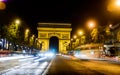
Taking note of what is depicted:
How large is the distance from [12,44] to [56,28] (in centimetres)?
11368

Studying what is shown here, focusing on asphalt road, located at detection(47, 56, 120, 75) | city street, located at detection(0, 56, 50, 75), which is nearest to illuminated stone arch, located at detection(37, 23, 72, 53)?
city street, located at detection(0, 56, 50, 75)

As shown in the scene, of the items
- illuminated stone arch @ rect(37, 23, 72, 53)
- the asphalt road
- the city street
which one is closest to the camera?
the asphalt road

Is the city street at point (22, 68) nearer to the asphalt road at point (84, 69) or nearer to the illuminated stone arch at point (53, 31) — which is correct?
the asphalt road at point (84, 69)

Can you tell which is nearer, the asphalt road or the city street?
the asphalt road

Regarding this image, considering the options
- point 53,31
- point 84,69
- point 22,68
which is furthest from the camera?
point 53,31

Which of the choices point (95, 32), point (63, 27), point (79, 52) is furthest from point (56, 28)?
point (95, 32)

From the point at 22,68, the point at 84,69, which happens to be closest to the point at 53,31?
the point at 22,68

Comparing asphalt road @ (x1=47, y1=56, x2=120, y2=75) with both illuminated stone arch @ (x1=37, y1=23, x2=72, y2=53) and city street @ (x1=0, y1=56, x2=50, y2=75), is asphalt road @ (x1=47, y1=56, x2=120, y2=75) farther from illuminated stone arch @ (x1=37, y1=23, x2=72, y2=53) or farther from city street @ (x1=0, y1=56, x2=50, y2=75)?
illuminated stone arch @ (x1=37, y1=23, x2=72, y2=53)

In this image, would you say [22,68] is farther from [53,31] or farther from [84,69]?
[53,31]

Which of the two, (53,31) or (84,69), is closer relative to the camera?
(84,69)

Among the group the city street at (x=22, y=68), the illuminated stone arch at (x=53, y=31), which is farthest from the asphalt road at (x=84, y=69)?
the illuminated stone arch at (x=53, y=31)

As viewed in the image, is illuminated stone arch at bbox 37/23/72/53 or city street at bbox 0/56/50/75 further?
illuminated stone arch at bbox 37/23/72/53

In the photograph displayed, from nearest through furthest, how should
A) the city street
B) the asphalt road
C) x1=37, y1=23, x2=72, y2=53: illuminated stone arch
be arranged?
1. the asphalt road
2. the city street
3. x1=37, y1=23, x2=72, y2=53: illuminated stone arch

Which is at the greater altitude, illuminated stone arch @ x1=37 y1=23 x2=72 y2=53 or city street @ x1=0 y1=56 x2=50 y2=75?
illuminated stone arch @ x1=37 y1=23 x2=72 y2=53
